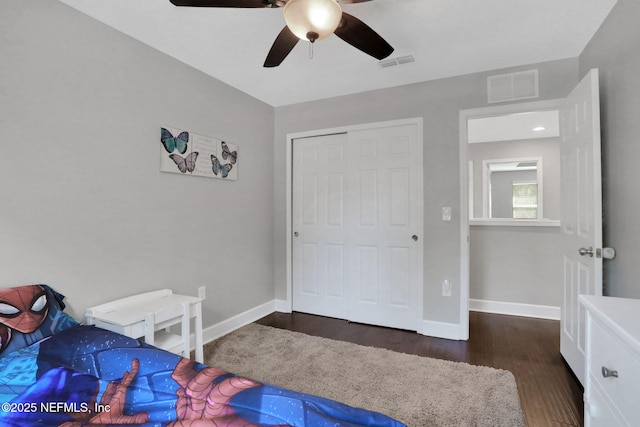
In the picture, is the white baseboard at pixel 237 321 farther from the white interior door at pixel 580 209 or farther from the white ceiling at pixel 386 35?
the white interior door at pixel 580 209

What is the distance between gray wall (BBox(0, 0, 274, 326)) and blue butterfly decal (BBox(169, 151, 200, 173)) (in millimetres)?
89

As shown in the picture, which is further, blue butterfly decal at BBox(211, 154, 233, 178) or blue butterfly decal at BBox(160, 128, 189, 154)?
blue butterfly decal at BBox(211, 154, 233, 178)

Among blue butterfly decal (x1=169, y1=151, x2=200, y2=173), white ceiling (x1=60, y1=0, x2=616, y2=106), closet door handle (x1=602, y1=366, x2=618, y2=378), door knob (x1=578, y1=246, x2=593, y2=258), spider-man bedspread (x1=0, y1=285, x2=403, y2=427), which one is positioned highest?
white ceiling (x1=60, y1=0, x2=616, y2=106)

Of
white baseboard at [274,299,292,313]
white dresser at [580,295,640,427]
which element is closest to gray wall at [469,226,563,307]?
white baseboard at [274,299,292,313]

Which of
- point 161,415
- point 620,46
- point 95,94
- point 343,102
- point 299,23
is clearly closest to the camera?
point 161,415

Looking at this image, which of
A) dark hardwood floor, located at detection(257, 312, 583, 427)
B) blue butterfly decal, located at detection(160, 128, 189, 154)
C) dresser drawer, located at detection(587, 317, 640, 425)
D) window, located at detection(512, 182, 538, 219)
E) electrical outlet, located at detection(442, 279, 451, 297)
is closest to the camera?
dresser drawer, located at detection(587, 317, 640, 425)

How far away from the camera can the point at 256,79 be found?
3.01m

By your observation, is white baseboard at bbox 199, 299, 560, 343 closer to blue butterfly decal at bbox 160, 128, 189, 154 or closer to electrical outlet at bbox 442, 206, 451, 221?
electrical outlet at bbox 442, 206, 451, 221

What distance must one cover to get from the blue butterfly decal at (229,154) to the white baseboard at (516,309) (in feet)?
10.5

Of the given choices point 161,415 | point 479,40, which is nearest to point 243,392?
point 161,415

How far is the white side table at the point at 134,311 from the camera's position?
1832 mm

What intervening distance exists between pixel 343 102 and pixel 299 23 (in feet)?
6.81

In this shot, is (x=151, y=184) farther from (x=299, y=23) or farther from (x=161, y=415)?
(x=161, y=415)

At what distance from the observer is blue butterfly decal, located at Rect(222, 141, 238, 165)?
3.03 m
